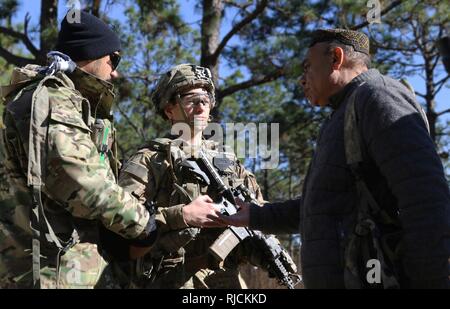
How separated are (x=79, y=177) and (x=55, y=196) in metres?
→ 0.13

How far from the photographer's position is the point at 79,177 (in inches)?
113

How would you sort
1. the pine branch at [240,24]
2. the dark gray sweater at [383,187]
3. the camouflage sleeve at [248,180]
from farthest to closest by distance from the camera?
1. the pine branch at [240,24]
2. the camouflage sleeve at [248,180]
3. the dark gray sweater at [383,187]

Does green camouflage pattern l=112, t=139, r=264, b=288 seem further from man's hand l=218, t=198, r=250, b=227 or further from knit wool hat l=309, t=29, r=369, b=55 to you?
knit wool hat l=309, t=29, r=369, b=55

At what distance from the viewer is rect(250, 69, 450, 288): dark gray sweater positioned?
8.29 ft

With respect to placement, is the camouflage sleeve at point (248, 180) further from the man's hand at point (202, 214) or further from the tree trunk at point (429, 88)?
the tree trunk at point (429, 88)

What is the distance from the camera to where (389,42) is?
40.1 feet

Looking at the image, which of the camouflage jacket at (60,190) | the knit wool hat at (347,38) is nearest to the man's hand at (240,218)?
the camouflage jacket at (60,190)

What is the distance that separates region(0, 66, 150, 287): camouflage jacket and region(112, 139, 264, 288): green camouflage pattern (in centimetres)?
82

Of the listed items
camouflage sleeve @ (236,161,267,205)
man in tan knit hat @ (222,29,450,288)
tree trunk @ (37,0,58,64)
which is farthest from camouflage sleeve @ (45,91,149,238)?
tree trunk @ (37,0,58,64)

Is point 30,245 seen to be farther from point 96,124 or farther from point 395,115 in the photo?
point 395,115

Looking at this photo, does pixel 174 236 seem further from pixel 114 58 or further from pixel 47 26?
pixel 47 26

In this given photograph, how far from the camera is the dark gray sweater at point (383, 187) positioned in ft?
8.29

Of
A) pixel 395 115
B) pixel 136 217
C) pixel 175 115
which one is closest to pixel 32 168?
pixel 136 217

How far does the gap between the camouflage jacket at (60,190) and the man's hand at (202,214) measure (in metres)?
0.53
